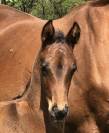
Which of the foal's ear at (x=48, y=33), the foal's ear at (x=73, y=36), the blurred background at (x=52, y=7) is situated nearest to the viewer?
the foal's ear at (x=48, y=33)

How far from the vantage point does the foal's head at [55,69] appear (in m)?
4.77

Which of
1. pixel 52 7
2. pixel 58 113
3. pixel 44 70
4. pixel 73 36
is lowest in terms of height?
pixel 52 7

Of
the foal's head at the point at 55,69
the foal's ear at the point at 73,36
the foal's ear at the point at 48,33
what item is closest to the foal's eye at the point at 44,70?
the foal's head at the point at 55,69

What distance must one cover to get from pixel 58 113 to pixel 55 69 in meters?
0.42

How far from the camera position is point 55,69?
484 centimetres

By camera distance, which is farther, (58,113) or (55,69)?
(55,69)

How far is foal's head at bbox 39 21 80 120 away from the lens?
15.6ft

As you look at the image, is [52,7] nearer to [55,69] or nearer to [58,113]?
[55,69]

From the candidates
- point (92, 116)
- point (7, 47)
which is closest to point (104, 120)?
point (92, 116)

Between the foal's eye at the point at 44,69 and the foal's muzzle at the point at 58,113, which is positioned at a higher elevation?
the foal's eye at the point at 44,69

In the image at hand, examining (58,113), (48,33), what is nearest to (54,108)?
(58,113)

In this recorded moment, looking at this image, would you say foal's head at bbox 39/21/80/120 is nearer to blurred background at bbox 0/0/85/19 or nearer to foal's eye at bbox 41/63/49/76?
foal's eye at bbox 41/63/49/76

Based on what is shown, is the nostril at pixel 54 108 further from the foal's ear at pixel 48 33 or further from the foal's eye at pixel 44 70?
the foal's ear at pixel 48 33

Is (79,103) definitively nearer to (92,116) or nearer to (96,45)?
(92,116)
